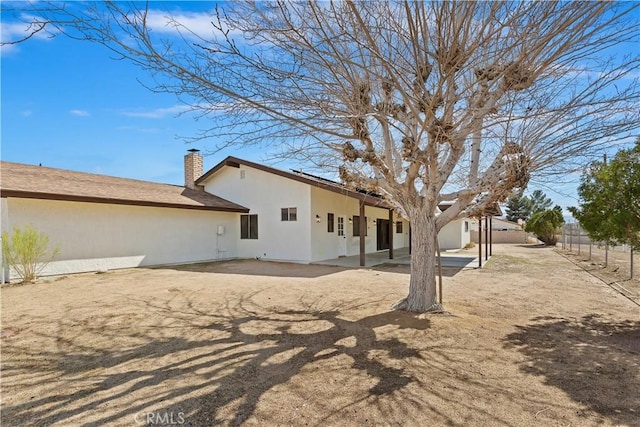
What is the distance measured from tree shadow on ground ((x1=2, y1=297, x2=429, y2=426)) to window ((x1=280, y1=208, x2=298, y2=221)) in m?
8.65

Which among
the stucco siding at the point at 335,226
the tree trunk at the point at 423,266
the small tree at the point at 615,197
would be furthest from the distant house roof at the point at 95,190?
the small tree at the point at 615,197

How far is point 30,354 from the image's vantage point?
422 cm

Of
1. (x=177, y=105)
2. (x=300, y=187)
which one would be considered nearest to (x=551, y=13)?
(x=177, y=105)

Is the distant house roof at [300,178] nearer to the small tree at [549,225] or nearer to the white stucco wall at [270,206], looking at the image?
the white stucco wall at [270,206]

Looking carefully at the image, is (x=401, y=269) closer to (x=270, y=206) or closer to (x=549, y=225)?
(x=270, y=206)

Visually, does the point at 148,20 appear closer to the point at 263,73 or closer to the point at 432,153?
the point at 263,73

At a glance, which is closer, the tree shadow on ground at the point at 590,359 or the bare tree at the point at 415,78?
the tree shadow on ground at the point at 590,359

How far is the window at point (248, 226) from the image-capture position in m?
16.1

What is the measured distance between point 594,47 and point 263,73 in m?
4.11

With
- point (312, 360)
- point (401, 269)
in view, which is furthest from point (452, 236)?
point (312, 360)

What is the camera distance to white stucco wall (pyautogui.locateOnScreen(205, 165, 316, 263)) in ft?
47.8

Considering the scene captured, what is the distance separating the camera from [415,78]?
4898mm

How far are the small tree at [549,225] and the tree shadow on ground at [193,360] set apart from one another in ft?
89.9

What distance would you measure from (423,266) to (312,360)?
115 inches
